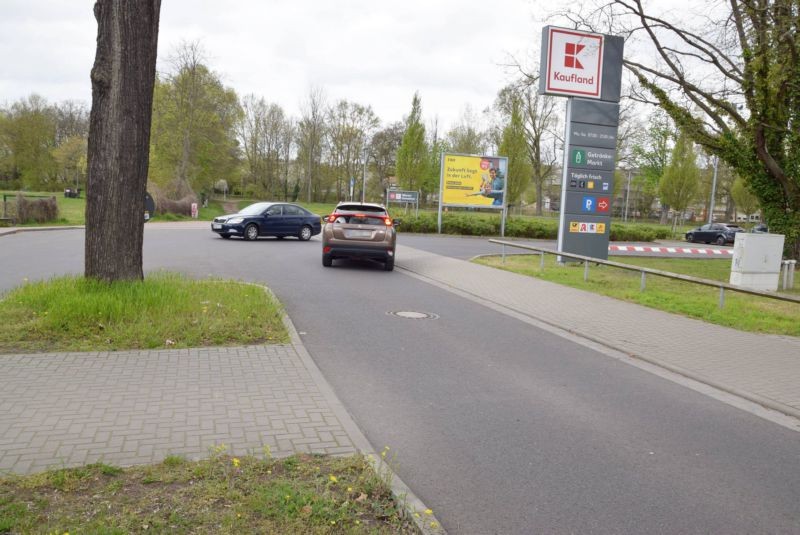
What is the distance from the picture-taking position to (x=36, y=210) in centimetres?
2606

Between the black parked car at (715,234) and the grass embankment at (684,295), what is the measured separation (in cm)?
2300

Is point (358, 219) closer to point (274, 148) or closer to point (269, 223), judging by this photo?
point (269, 223)

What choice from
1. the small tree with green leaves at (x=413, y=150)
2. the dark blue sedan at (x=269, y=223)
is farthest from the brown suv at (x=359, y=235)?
the small tree with green leaves at (x=413, y=150)

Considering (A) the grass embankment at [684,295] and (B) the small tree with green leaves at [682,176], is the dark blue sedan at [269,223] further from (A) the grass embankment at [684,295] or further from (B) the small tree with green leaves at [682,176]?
(B) the small tree with green leaves at [682,176]

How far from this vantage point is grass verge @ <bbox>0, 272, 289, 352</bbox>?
6.76 meters

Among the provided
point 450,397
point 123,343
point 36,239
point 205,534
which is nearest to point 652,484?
point 450,397

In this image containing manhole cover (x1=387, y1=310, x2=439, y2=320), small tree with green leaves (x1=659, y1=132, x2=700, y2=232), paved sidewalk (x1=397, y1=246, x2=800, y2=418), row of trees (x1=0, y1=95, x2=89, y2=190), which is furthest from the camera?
row of trees (x1=0, y1=95, x2=89, y2=190)

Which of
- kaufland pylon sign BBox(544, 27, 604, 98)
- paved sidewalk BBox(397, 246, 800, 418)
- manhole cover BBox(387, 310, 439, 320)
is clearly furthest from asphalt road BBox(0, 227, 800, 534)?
kaufland pylon sign BBox(544, 27, 604, 98)

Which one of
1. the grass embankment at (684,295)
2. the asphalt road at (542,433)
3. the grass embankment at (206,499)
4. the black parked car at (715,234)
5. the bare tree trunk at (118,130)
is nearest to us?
the grass embankment at (206,499)

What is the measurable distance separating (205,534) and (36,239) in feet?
68.1

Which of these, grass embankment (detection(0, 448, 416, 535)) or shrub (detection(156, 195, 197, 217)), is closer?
grass embankment (detection(0, 448, 416, 535))

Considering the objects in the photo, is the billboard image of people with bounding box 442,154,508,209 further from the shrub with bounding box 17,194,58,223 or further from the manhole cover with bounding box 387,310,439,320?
the manhole cover with bounding box 387,310,439,320

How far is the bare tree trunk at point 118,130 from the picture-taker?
26.1 ft

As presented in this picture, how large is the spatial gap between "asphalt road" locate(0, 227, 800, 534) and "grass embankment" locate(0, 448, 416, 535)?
453 mm
